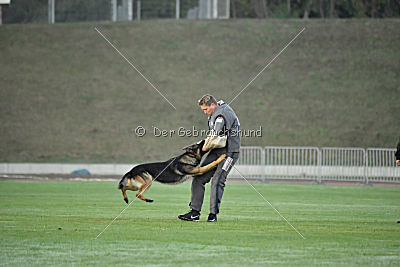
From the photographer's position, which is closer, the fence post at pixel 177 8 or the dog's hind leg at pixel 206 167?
the dog's hind leg at pixel 206 167

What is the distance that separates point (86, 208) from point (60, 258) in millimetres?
6457

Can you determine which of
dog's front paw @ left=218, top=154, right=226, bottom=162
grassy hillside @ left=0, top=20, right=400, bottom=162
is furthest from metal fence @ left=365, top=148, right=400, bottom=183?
dog's front paw @ left=218, top=154, right=226, bottom=162

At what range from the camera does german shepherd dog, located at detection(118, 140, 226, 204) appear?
38.4ft

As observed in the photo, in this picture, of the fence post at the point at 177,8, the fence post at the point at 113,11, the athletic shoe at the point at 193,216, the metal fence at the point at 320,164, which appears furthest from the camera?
the fence post at the point at 177,8

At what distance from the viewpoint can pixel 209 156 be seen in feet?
39.4

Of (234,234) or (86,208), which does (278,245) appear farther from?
(86,208)

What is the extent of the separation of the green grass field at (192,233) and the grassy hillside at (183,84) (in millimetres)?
19328

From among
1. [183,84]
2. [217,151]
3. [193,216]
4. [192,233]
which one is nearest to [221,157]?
[217,151]

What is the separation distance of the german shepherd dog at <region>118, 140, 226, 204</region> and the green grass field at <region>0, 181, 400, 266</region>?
669 millimetres

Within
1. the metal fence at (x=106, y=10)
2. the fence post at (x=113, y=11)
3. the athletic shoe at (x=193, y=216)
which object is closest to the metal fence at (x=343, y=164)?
the athletic shoe at (x=193, y=216)

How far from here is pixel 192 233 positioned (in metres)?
10.4

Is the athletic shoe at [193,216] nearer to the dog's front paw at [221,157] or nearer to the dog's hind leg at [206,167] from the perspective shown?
the dog's hind leg at [206,167]

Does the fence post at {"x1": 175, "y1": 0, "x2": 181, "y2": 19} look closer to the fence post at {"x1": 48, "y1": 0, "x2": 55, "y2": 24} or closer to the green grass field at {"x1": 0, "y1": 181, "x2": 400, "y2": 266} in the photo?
the fence post at {"x1": 48, "y1": 0, "x2": 55, "y2": 24}

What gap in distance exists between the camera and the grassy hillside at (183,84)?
36.9 m
